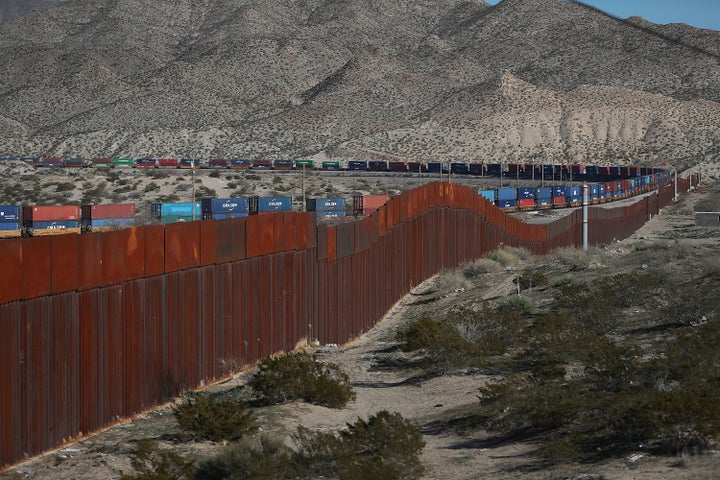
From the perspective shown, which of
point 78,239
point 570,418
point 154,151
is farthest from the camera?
point 154,151

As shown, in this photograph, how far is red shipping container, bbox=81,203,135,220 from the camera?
49.2 meters

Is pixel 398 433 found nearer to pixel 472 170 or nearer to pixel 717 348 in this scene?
pixel 717 348

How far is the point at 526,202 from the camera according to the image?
76438 millimetres

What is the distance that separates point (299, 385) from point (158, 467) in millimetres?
4860

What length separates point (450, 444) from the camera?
12.8 metres

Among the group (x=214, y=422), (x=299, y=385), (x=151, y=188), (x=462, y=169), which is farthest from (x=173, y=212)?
(x=462, y=169)

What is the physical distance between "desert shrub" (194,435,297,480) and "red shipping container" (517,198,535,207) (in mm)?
65065

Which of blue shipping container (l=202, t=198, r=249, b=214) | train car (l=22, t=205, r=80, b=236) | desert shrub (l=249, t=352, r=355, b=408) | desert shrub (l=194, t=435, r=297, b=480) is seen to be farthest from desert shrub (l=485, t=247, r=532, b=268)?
desert shrub (l=194, t=435, r=297, b=480)

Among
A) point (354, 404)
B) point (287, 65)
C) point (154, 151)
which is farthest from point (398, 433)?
point (287, 65)

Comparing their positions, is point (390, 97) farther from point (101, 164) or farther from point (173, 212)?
point (173, 212)

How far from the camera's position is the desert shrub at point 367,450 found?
1092 cm

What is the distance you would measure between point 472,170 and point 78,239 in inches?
3943

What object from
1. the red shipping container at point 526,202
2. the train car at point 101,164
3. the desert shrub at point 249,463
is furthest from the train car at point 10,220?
the train car at point 101,164

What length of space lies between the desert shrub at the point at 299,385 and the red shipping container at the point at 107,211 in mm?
34248
